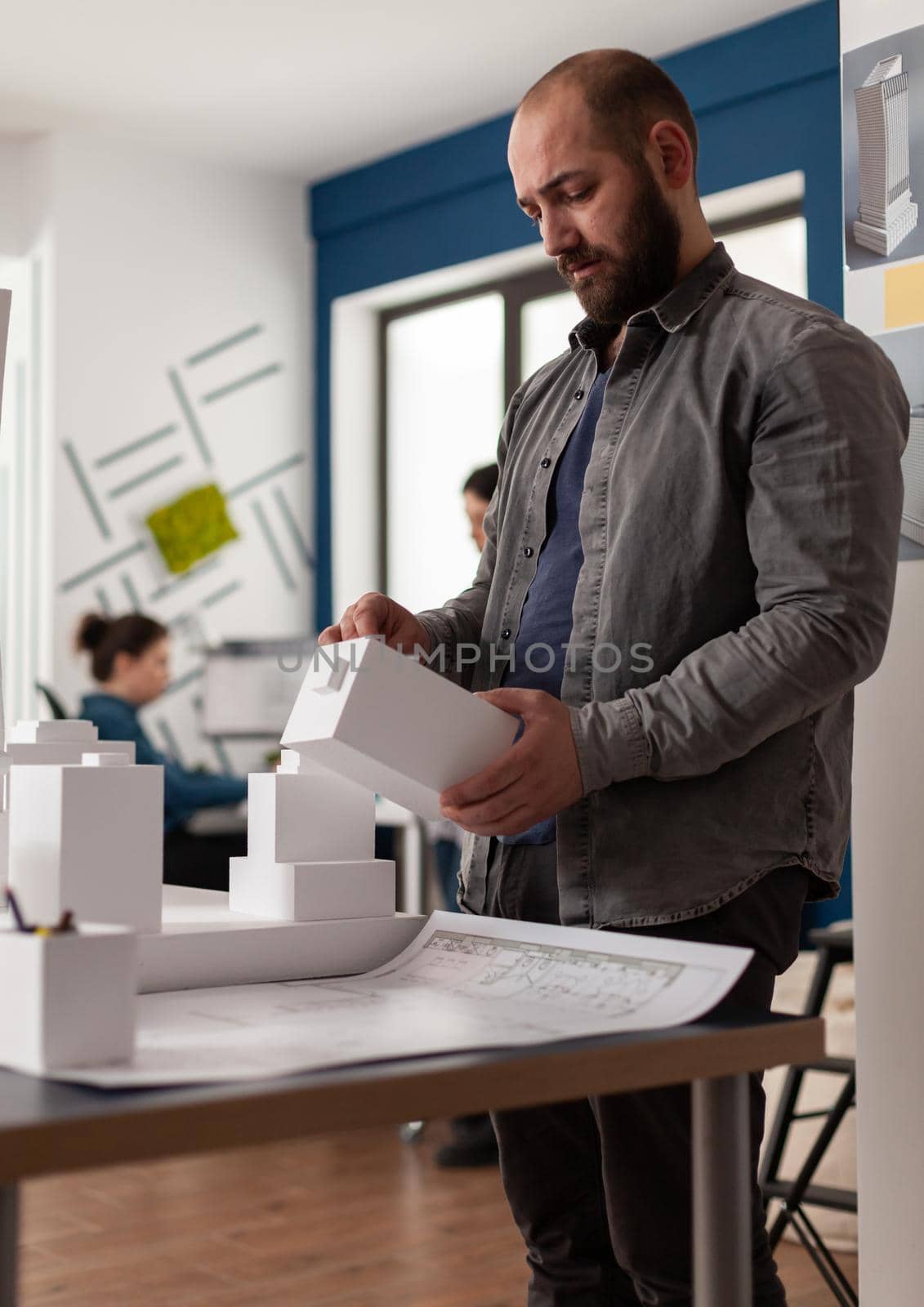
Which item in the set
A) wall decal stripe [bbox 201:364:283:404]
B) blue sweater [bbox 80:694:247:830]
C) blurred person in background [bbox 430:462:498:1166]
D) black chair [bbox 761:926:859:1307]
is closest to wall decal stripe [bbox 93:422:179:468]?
wall decal stripe [bbox 201:364:283:404]

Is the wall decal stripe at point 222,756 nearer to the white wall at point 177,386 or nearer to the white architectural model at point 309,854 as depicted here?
the white wall at point 177,386

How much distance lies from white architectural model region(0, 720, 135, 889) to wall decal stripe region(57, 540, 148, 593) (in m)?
3.34

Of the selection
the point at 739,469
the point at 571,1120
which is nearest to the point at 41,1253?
the point at 571,1120

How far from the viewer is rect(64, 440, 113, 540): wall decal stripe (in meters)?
4.97

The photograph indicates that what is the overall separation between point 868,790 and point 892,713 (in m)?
0.10

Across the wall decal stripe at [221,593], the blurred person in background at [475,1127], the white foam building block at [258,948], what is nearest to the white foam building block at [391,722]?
the white foam building block at [258,948]

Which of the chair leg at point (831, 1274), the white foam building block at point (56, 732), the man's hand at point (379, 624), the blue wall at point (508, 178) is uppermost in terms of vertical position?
the blue wall at point (508, 178)

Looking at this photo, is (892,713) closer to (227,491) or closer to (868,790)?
(868,790)

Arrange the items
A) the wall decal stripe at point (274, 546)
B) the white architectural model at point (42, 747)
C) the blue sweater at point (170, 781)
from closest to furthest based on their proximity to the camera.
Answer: the white architectural model at point (42, 747)
the blue sweater at point (170, 781)
the wall decal stripe at point (274, 546)

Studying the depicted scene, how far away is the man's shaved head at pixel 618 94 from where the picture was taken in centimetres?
141

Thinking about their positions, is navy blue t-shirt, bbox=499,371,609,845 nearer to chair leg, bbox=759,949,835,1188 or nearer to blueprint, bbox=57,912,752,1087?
blueprint, bbox=57,912,752,1087

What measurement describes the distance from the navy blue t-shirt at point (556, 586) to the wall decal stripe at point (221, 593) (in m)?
3.89

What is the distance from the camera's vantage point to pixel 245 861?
127 centimetres

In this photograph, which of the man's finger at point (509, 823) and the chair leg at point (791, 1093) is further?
the chair leg at point (791, 1093)
